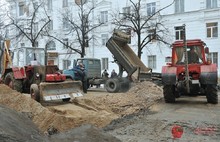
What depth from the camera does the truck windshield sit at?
45.9 ft

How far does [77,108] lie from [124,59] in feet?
24.3

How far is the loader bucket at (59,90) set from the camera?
13086mm

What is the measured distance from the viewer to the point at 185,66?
511 inches

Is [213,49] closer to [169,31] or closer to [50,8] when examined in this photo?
[169,31]

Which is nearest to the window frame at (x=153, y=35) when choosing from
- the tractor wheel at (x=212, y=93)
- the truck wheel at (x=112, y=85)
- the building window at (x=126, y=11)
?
the building window at (x=126, y=11)

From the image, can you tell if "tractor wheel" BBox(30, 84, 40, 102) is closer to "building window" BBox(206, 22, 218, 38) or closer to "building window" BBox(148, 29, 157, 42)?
"building window" BBox(148, 29, 157, 42)

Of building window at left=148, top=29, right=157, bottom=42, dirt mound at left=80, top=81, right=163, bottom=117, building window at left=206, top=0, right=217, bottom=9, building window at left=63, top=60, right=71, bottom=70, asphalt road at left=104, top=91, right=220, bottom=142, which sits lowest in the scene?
asphalt road at left=104, top=91, right=220, bottom=142

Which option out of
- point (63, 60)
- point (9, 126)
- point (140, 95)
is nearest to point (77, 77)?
point (140, 95)

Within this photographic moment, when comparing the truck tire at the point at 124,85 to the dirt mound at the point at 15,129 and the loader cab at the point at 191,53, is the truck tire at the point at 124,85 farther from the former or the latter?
the dirt mound at the point at 15,129

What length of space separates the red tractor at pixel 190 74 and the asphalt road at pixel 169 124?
23.8 inches

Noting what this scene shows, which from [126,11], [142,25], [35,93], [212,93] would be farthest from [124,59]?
[126,11]

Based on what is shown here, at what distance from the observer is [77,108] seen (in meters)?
12.9

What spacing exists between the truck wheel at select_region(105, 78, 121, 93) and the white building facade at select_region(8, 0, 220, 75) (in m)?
9.63

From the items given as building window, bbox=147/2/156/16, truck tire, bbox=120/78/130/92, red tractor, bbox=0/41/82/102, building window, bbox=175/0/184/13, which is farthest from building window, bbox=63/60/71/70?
red tractor, bbox=0/41/82/102
